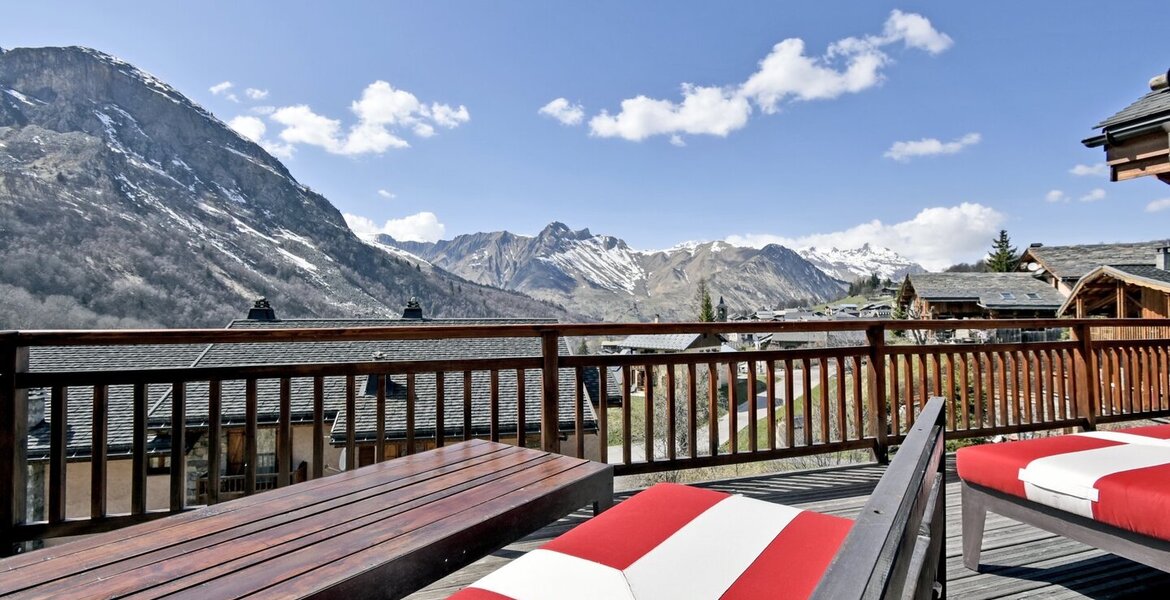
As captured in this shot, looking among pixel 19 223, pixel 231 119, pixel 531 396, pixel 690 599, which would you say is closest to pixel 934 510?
pixel 690 599


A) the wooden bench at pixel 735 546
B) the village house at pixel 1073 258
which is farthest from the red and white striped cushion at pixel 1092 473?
the village house at pixel 1073 258

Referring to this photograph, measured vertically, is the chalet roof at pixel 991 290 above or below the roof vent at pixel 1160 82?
below

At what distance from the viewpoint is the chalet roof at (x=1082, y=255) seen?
24.0 m

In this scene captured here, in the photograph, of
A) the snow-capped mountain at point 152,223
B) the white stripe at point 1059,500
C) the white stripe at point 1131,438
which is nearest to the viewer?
the white stripe at point 1059,500

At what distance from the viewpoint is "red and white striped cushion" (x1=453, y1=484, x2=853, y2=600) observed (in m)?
0.95

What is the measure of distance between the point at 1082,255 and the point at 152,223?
109034 millimetres

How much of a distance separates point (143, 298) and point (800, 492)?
73670mm

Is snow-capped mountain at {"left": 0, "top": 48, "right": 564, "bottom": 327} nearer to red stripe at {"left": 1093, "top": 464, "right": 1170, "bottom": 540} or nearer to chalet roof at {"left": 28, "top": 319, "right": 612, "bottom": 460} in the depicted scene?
chalet roof at {"left": 28, "top": 319, "right": 612, "bottom": 460}

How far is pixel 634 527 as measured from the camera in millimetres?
1245

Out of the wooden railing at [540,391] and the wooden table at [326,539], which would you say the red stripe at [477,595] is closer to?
the wooden table at [326,539]

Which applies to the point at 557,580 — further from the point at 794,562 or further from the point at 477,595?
the point at 794,562

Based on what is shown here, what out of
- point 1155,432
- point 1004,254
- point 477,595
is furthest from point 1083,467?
point 1004,254

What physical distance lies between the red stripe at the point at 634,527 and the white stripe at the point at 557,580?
0.04m

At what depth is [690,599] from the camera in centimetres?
92
